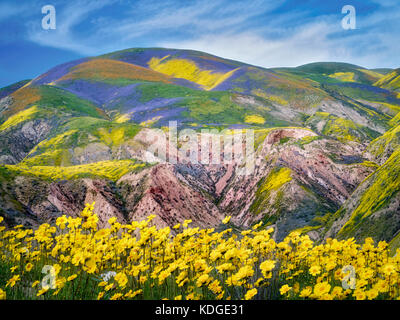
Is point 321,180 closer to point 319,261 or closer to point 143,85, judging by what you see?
point 319,261

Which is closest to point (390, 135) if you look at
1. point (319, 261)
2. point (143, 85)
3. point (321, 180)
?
point (321, 180)

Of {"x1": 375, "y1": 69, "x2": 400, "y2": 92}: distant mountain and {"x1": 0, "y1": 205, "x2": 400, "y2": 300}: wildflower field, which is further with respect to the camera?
{"x1": 375, "y1": 69, "x2": 400, "y2": 92}: distant mountain

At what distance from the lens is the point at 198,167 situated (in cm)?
4231

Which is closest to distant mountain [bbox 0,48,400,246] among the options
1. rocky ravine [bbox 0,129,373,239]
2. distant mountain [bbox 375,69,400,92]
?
rocky ravine [bbox 0,129,373,239]

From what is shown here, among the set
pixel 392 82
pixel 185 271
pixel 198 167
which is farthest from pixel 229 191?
pixel 392 82

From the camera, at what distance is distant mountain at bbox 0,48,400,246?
76.5 feet

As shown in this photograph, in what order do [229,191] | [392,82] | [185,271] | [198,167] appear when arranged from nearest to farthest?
[185,271]
[229,191]
[198,167]
[392,82]

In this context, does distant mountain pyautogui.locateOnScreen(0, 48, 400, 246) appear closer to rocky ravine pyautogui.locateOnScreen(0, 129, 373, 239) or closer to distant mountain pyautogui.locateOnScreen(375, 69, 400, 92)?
rocky ravine pyautogui.locateOnScreen(0, 129, 373, 239)

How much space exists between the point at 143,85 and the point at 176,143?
47.9m

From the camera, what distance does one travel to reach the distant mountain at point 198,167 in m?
23.3

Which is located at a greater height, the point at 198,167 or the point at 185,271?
the point at 185,271

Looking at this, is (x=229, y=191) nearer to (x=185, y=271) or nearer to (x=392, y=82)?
(x=185, y=271)

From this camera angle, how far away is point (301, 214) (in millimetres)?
27484
